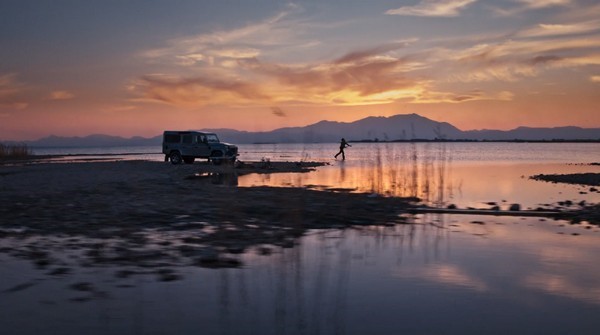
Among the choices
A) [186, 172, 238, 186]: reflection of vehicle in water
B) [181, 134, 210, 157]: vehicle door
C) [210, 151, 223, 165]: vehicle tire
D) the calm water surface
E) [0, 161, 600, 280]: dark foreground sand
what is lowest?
the calm water surface

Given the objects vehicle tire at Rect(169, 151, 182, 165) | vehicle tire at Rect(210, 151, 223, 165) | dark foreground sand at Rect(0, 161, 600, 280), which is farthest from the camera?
→ vehicle tire at Rect(169, 151, 182, 165)

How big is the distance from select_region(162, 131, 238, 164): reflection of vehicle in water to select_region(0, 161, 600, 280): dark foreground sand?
1916 cm

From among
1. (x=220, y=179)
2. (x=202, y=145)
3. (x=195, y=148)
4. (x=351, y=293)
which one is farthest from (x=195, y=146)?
(x=351, y=293)

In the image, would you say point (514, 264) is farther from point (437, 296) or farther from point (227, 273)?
point (227, 273)

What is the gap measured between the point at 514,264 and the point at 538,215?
6.64 metres

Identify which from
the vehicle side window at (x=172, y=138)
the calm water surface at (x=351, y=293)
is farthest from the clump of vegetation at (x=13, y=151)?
the calm water surface at (x=351, y=293)

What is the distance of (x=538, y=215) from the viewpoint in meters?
14.1

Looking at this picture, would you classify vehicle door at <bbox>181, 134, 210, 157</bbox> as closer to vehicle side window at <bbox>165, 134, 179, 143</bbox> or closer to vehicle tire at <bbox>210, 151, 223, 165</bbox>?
vehicle tire at <bbox>210, 151, 223, 165</bbox>

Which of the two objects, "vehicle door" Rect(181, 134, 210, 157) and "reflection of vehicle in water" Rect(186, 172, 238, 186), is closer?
"reflection of vehicle in water" Rect(186, 172, 238, 186)

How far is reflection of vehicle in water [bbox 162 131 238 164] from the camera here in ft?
130

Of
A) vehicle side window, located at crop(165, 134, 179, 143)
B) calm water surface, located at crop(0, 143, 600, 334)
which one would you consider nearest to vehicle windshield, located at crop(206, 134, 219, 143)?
vehicle side window, located at crop(165, 134, 179, 143)

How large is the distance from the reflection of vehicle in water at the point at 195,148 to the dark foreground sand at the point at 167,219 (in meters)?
19.2

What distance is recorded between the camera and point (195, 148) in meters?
39.7

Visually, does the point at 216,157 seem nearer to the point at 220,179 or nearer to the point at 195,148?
the point at 195,148
